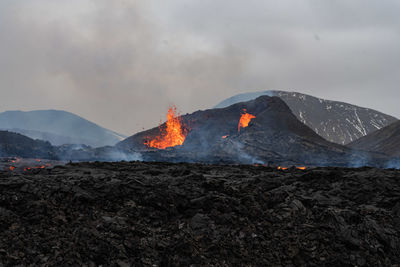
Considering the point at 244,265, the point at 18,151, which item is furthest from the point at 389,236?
the point at 18,151

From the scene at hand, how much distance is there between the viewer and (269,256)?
1059cm

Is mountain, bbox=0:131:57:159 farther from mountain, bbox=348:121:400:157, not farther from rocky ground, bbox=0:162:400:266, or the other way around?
mountain, bbox=348:121:400:157

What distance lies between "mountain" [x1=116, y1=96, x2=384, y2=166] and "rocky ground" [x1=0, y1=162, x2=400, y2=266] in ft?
147

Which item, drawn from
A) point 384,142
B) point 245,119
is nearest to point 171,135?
point 245,119

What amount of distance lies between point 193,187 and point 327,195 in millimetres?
6353

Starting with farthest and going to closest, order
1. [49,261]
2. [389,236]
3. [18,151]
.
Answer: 1. [18,151]
2. [389,236]
3. [49,261]

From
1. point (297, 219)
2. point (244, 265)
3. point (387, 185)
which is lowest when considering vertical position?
point (244, 265)

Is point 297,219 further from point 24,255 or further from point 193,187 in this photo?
point 24,255

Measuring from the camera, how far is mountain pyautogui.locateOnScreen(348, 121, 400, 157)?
346ft

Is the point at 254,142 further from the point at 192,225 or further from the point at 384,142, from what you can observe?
the point at 192,225

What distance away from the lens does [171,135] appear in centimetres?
10412

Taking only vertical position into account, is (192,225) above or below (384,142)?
below

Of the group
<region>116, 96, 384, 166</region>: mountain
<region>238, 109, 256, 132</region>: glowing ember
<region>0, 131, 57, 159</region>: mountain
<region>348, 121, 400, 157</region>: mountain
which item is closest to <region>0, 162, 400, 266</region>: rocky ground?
<region>116, 96, 384, 166</region>: mountain

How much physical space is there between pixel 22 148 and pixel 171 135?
47.8 metres
